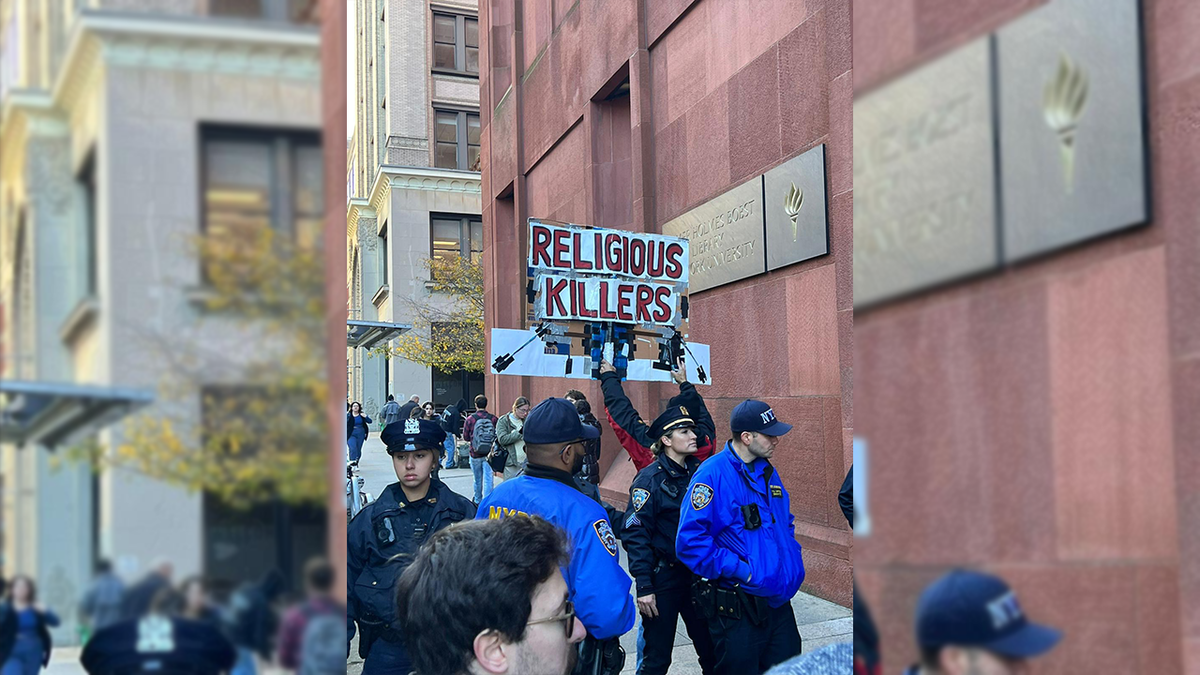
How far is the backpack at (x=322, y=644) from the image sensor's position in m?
0.65

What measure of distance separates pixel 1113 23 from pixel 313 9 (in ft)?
1.95

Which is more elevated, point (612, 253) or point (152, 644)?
point (612, 253)

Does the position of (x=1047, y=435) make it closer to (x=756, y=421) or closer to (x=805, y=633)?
(x=756, y=421)

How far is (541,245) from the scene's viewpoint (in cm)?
618

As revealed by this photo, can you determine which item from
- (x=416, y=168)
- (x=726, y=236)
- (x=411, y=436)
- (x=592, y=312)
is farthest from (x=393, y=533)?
(x=416, y=168)

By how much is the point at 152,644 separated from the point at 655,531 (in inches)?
158

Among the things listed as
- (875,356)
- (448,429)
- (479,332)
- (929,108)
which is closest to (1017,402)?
(875,356)

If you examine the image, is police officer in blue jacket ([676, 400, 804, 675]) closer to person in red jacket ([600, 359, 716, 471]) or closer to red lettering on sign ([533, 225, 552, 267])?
person in red jacket ([600, 359, 716, 471])

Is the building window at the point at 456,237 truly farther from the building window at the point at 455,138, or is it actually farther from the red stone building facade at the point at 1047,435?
the red stone building facade at the point at 1047,435

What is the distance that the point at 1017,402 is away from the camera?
697 millimetres

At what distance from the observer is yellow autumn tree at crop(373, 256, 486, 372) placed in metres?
26.0

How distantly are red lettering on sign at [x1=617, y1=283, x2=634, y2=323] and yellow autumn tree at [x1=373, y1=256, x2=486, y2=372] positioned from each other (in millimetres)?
19151

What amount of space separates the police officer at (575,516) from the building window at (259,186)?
245cm

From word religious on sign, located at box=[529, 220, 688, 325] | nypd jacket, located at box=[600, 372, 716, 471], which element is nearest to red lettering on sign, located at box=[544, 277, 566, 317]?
word religious on sign, located at box=[529, 220, 688, 325]
